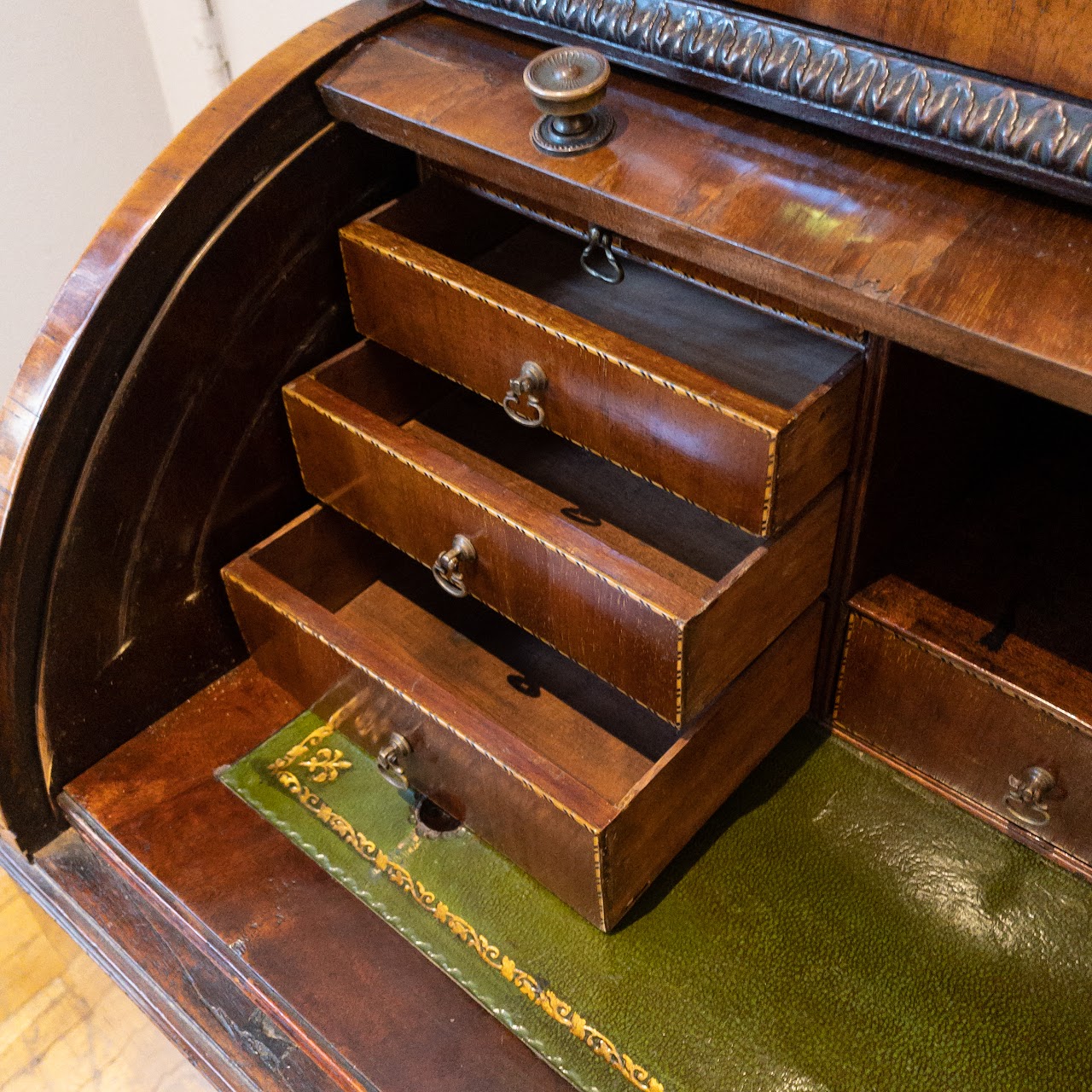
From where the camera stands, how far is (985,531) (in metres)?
0.99

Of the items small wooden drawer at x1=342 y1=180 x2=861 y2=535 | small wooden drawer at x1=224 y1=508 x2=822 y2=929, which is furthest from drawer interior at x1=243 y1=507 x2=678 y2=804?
small wooden drawer at x1=342 y1=180 x2=861 y2=535

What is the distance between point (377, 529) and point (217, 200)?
0.29 meters

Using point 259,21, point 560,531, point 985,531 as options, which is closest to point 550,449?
point 560,531

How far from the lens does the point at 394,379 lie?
104 cm

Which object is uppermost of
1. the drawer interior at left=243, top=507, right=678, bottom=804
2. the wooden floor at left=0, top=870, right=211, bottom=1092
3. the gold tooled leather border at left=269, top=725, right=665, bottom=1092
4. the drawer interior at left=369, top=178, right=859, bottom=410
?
the drawer interior at left=369, top=178, right=859, bottom=410

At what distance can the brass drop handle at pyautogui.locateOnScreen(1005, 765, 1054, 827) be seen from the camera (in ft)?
2.87

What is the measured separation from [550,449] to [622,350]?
293mm

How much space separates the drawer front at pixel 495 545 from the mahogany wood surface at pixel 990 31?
365 millimetres

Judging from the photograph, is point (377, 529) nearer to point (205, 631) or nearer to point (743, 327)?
point (205, 631)

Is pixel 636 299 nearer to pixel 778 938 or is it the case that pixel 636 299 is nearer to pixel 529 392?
pixel 529 392

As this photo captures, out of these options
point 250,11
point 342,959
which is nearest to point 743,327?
point 342,959

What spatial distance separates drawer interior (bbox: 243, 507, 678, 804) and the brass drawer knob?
409 millimetres

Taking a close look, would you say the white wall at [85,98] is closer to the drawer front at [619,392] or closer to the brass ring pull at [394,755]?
the drawer front at [619,392]

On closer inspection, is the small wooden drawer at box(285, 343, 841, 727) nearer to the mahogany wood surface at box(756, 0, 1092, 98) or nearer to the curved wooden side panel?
the curved wooden side panel
